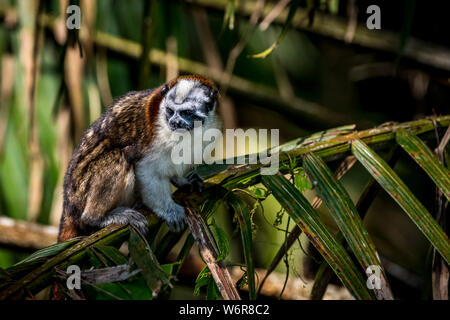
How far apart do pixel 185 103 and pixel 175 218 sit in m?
0.60

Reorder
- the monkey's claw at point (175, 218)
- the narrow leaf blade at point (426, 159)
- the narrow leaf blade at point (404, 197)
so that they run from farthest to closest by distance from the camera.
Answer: the monkey's claw at point (175, 218) → the narrow leaf blade at point (426, 159) → the narrow leaf blade at point (404, 197)

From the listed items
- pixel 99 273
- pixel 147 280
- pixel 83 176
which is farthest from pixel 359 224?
pixel 83 176

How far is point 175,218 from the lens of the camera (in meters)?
2.62

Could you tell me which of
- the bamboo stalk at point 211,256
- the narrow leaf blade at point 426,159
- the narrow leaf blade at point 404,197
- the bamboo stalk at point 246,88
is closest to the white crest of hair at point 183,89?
the bamboo stalk at point 211,256

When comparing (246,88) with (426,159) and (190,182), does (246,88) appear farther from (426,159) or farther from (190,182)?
(426,159)

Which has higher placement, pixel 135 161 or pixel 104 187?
pixel 135 161

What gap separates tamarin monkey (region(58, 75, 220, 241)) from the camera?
275 cm

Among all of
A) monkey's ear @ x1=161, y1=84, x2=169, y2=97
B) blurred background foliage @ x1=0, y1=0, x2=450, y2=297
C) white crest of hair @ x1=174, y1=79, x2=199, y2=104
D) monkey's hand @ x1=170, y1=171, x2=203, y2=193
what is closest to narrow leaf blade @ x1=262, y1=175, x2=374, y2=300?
monkey's hand @ x1=170, y1=171, x2=203, y2=193

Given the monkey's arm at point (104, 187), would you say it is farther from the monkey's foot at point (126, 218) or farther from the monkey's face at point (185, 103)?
the monkey's face at point (185, 103)

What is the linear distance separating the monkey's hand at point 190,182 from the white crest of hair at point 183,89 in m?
0.41

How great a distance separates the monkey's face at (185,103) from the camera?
8.98ft

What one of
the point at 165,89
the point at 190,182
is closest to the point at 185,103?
the point at 165,89

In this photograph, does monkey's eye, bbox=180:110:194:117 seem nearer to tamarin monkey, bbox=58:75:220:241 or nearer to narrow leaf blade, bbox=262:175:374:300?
tamarin monkey, bbox=58:75:220:241

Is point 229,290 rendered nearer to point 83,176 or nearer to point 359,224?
point 359,224
